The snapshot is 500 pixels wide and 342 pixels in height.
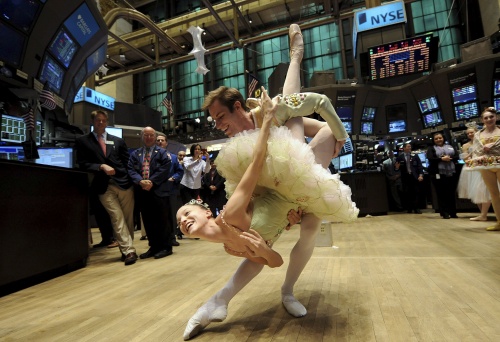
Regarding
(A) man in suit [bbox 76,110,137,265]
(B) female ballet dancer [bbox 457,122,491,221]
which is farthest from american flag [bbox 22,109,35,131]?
(B) female ballet dancer [bbox 457,122,491,221]

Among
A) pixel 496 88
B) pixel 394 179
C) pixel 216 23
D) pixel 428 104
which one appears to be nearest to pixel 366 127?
pixel 428 104

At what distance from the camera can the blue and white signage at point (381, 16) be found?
855 centimetres

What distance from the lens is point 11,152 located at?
4797 millimetres

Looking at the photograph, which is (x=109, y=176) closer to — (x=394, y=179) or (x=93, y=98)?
(x=394, y=179)

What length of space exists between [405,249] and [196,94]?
15.6m

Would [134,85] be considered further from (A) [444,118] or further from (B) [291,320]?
(B) [291,320]

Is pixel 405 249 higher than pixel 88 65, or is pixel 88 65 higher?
pixel 88 65

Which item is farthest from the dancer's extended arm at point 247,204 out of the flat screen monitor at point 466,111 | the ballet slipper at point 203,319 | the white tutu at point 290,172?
the flat screen monitor at point 466,111

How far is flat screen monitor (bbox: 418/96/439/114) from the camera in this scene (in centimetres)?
888

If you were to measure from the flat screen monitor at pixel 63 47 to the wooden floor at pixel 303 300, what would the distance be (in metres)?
4.84

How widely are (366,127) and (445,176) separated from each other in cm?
464

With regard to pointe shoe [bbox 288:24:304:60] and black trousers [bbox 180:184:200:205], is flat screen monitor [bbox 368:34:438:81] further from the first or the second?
pointe shoe [bbox 288:24:304:60]

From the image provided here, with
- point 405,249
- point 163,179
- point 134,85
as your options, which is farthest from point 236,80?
point 405,249

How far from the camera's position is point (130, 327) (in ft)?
5.09
